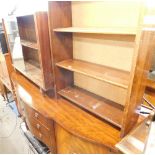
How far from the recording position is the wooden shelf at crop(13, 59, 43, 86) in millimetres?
1881

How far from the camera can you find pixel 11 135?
A: 8.13 feet

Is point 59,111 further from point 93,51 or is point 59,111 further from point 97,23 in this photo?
point 97,23

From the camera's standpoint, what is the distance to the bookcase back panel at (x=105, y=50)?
1215mm

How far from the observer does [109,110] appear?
54.2 inches

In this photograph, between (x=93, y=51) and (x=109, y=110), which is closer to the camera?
(x=109, y=110)

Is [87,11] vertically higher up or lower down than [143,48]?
higher up

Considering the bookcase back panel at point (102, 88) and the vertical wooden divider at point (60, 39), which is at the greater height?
the vertical wooden divider at point (60, 39)

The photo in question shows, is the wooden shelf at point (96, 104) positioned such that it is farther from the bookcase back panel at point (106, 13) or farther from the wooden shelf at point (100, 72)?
the bookcase back panel at point (106, 13)

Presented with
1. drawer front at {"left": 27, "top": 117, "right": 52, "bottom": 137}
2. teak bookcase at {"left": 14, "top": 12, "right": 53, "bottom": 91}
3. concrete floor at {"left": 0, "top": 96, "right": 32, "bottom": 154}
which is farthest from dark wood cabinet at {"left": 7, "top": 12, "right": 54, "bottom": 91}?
concrete floor at {"left": 0, "top": 96, "right": 32, "bottom": 154}

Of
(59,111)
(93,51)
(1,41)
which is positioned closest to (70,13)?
(93,51)

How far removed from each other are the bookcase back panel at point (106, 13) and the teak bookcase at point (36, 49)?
33 cm

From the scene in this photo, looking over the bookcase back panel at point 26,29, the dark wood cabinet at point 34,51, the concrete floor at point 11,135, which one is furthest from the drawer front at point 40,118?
the bookcase back panel at point 26,29

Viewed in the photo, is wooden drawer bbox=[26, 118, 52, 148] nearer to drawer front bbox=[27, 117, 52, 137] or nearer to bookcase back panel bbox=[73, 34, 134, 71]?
drawer front bbox=[27, 117, 52, 137]

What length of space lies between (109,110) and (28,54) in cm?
172
